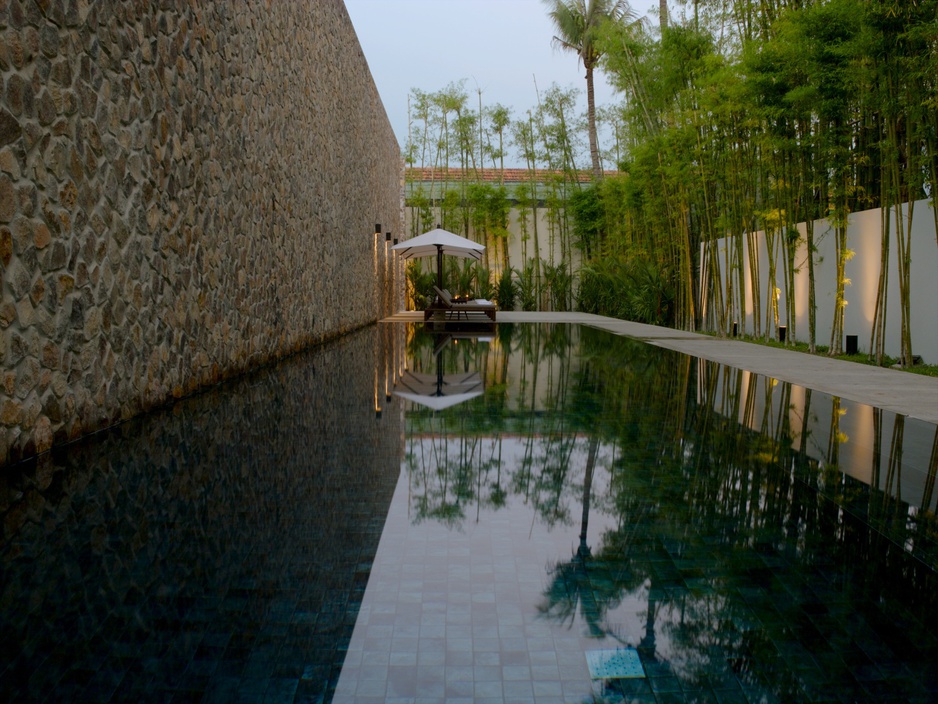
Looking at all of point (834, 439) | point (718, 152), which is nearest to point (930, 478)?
point (834, 439)

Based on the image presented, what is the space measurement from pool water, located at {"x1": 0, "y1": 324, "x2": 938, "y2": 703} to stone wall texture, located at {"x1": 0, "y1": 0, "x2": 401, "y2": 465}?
15.8 inches

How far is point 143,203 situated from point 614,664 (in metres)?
3.58

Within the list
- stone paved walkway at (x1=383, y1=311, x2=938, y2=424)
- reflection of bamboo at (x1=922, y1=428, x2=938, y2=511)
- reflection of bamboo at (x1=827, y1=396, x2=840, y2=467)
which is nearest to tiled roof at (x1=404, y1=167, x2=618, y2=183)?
stone paved walkway at (x1=383, y1=311, x2=938, y2=424)

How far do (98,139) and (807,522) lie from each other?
11.2ft

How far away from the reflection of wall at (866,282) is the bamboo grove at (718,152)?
5.2 inches

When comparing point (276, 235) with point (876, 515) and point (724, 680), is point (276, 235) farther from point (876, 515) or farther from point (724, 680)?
point (724, 680)

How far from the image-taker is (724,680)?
1.56 m

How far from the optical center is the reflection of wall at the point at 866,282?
7551 millimetres

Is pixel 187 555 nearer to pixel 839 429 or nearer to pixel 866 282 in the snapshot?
pixel 839 429

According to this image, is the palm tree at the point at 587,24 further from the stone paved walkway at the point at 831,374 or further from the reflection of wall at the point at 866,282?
the stone paved walkway at the point at 831,374

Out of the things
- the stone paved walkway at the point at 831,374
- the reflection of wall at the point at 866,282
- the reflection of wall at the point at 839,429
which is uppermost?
the reflection of wall at the point at 866,282

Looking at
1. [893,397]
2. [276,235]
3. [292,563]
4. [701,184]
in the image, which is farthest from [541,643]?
[701,184]

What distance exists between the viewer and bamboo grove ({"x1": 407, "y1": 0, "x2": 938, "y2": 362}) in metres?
6.97

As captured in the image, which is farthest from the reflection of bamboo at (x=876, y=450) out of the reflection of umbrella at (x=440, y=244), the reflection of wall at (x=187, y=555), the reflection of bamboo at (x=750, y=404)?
the reflection of umbrella at (x=440, y=244)
